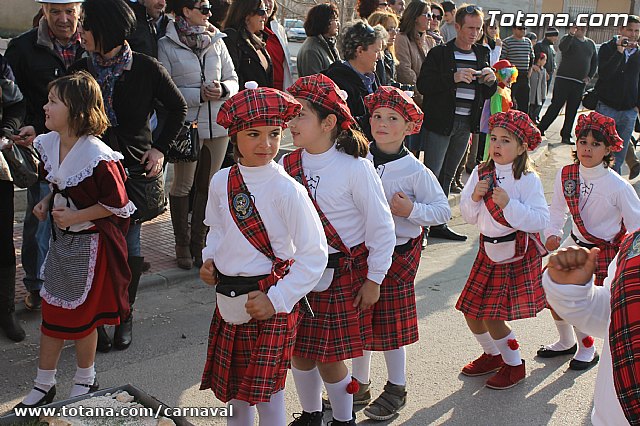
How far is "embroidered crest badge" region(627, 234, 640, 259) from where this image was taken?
2.15 m

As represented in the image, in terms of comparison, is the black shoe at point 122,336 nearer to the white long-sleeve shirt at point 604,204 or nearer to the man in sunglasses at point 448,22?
the white long-sleeve shirt at point 604,204

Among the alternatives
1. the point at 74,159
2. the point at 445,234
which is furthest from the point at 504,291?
the point at 445,234

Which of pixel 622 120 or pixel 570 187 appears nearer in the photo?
pixel 570 187

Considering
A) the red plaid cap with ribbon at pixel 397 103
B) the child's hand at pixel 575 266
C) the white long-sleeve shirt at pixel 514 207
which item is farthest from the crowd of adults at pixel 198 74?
the child's hand at pixel 575 266

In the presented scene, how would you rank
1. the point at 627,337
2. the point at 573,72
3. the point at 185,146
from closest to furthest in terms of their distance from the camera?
the point at 627,337
the point at 185,146
the point at 573,72

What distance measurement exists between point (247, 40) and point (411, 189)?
2991 mm

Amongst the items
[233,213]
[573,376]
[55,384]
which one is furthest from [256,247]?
[573,376]

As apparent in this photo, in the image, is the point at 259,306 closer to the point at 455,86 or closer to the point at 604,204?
the point at 604,204

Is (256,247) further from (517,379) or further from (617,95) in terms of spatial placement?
(617,95)

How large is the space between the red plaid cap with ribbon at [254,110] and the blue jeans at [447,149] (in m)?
4.68

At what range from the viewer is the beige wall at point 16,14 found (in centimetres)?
980

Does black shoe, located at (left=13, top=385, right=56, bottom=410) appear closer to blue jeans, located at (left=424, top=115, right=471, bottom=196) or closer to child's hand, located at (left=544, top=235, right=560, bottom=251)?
child's hand, located at (left=544, top=235, right=560, bottom=251)

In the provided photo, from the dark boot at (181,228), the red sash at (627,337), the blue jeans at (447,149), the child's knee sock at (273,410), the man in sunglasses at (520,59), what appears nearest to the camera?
the red sash at (627,337)

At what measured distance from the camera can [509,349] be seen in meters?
4.57
